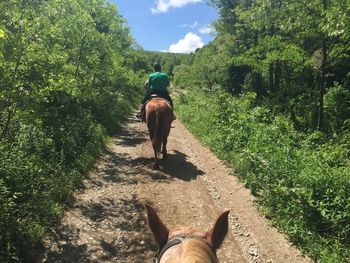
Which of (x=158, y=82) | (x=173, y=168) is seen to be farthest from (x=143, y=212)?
(x=158, y=82)

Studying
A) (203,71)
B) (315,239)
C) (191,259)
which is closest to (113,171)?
(315,239)

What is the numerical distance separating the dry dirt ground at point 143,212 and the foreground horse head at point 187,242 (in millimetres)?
3690

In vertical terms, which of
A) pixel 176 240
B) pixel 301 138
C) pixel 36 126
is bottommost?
pixel 36 126

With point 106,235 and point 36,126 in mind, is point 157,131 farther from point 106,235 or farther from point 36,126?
point 106,235

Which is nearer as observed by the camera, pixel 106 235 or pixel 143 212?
pixel 106 235

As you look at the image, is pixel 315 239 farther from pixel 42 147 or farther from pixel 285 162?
pixel 42 147

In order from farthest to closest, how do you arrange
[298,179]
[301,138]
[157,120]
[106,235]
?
[301,138] < [157,120] < [298,179] < [106,235]

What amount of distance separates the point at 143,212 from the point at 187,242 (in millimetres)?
5449

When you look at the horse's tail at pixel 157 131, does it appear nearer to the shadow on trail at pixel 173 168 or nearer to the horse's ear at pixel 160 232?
the shadow on trail at pixel 173 168

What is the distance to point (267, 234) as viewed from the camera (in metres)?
6.93

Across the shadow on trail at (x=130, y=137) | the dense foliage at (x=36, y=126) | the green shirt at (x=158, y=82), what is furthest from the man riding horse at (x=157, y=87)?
the shadow on trail at (x=130, y=137)

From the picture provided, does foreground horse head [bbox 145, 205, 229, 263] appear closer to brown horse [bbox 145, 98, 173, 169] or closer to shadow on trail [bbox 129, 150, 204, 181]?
shadow on trail [bbox 129, 150, 204, 181]

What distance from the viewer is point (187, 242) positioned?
2121 millimetres

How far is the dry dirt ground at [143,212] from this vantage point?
6.09 m
